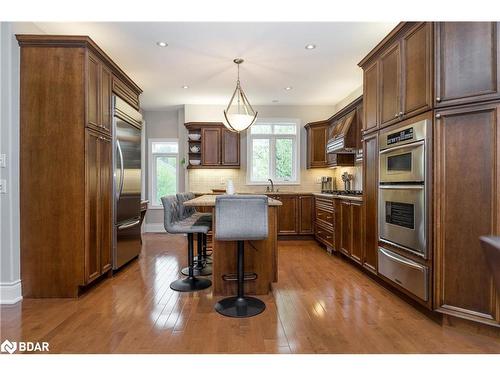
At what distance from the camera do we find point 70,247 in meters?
2.70

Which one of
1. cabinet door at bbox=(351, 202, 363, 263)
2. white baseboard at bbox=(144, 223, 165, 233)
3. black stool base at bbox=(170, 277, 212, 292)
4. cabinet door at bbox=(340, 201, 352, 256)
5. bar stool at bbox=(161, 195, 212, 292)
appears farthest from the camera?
white baseboard at bbox=(144, 223, 165, 233)

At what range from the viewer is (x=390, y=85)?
275 cm

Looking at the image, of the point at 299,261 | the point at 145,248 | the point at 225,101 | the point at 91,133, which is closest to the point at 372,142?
the point at 299,261

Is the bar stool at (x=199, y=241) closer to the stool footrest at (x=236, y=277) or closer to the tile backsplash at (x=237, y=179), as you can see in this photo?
the stool footrest at (x=236, y=277)

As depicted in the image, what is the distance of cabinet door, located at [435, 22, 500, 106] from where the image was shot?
1.95 meters

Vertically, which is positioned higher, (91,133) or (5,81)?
(5,81)

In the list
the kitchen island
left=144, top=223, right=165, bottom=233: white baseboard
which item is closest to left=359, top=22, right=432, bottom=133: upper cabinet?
the kitchen island

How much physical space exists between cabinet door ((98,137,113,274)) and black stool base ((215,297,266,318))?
1.50 meters

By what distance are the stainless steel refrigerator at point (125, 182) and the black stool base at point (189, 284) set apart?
0.89 metres

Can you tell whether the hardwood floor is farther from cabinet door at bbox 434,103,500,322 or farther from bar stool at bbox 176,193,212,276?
bar stool at bbox 176,193,212,276

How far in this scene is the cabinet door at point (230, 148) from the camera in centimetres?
595

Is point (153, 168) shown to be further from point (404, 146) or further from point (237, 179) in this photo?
point (404, 146)
